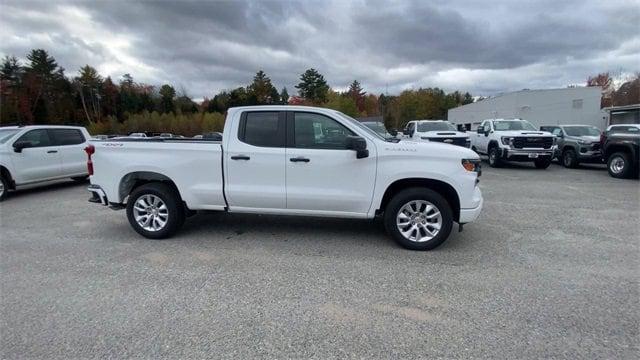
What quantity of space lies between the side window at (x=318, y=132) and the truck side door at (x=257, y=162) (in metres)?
0.23

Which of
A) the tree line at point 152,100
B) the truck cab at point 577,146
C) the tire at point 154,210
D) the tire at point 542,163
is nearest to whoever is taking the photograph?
the tire at point 154,210

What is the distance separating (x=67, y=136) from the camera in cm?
993

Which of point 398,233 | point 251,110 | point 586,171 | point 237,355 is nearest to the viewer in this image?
point 237,355

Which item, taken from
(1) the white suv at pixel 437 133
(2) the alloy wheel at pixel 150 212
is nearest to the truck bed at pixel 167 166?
(2) the alloy wheel at pixel 150 212

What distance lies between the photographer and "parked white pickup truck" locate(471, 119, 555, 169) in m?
13.4

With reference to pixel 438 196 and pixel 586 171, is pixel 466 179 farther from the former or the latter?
pixel 586 171

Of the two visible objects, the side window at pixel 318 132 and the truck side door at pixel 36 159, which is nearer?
the side window at pixel 318 132

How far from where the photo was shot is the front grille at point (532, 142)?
44.0 ft

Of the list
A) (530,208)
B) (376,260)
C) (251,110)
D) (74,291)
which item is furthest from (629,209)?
(74,291)

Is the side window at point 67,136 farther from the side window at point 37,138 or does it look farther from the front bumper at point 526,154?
the front bumper at point 526,154

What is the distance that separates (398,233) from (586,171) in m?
12.6

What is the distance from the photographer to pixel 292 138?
4910mm

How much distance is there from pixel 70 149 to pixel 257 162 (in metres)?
7.85

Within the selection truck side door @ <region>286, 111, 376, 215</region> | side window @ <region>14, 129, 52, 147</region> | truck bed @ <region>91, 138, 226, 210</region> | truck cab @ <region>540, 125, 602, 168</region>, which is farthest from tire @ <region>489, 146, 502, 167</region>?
side window @ <region>14, 129, 52, 147</region>
